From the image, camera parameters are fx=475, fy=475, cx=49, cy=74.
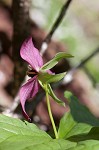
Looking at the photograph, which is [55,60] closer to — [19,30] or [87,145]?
[87,145]

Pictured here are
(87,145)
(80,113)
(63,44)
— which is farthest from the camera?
(63,44)

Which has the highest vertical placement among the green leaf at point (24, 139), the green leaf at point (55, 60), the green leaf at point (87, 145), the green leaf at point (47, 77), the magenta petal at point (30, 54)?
the magenta petal at point (30, 54)

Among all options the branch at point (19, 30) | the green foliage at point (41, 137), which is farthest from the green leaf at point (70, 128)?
the branch at point (19, 30)

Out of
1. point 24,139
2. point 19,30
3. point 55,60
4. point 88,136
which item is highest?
point 19,30

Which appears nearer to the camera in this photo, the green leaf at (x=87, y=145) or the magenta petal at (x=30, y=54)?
the green leaf at (x=87, y=145)

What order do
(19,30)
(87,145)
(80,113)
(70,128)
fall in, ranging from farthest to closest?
(19,30)
(80,113)
(70,128)
(87,145)

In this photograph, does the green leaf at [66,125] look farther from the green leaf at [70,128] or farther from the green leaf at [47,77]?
the green leaf at [47,77]

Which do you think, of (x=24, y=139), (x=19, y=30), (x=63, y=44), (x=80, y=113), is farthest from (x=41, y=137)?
(x=63, y=44)
